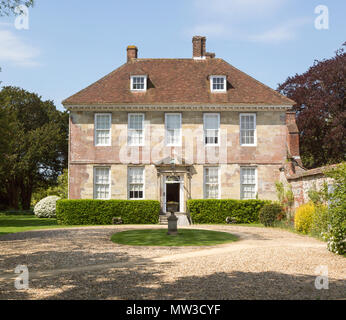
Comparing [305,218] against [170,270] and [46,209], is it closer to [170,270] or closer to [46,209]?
[170,270]

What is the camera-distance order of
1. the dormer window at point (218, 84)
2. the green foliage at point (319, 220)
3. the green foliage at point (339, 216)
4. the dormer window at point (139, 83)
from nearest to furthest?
the green foliage at point (339, 216) < the green foliage at point (319, 220) < the dormer window at point (218, 84) < the dormer window at point (139, 83)

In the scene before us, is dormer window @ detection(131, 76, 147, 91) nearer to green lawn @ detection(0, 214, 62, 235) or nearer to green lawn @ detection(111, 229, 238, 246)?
green lawn @ detection(0, 214, 62, 235)

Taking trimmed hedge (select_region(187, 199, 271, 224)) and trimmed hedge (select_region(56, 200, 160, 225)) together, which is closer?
trimmed hedge (select_region(56, 200, 160, 225))

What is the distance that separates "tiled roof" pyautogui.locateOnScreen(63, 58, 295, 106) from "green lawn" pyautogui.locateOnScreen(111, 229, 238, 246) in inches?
428

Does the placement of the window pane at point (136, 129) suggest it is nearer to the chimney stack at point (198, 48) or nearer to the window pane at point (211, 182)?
the window pane at point (211, 182)

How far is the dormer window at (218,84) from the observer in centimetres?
2555

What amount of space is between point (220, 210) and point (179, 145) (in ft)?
16.3

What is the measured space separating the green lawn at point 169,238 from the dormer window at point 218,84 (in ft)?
39.8

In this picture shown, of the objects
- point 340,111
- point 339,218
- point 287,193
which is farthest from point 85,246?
point 340,111

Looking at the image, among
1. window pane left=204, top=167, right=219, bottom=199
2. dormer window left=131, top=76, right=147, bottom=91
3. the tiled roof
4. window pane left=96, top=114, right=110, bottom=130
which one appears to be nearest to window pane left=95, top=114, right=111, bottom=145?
window pane left=96, top=114, right=110, bottom=130

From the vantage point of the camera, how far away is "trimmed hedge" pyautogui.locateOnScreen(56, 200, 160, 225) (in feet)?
74.6

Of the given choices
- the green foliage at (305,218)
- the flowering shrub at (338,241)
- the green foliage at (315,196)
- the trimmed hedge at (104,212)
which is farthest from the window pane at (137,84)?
the flowering shrub at (338,241)

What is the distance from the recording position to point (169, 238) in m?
14.7

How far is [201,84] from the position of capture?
2612 centimetres
